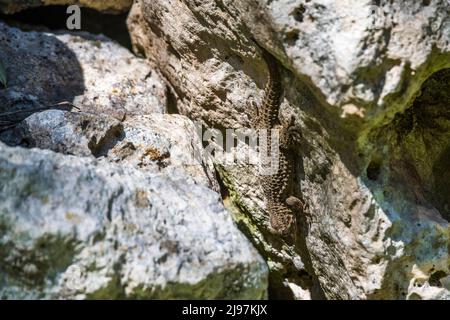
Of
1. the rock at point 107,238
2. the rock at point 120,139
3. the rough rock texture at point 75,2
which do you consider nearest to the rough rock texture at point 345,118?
the rock at point 120,139

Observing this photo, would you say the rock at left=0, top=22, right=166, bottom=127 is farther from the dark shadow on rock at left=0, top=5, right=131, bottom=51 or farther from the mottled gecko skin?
the mottled gecko skin

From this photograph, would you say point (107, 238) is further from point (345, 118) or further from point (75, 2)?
point (75, 2)

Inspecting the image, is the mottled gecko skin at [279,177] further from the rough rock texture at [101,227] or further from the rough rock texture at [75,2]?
the rough rock texture at [75,2]

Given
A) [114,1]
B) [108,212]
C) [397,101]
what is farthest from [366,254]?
[114,1]

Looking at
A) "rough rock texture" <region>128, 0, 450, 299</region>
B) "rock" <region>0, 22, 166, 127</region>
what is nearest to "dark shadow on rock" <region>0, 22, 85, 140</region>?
"rock" <region>0, 22, 166, 127</region>

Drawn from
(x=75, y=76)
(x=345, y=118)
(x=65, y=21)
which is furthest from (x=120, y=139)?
(x=65, y=21)
